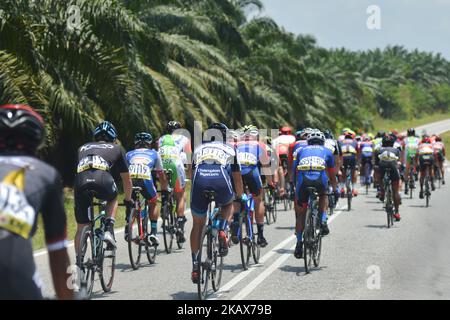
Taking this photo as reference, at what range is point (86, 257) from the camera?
26.5 feet

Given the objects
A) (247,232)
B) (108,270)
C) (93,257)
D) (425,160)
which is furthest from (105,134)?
(425,160)

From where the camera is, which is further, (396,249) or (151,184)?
(396,249)

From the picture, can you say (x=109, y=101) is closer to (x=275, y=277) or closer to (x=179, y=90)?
(x=179, y=90)

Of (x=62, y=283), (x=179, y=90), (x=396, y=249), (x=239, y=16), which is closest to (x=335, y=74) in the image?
(x=239, y=16)

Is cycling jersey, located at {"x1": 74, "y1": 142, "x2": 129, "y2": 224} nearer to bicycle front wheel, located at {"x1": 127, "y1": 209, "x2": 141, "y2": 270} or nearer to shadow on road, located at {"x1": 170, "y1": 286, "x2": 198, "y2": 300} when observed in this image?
shadow on road, located at {"x1": 170, "y1": 286, "x2": 198, "y2": 300}

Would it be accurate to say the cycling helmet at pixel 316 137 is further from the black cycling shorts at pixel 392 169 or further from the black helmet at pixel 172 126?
the black cycling shorts at pixel 392 169

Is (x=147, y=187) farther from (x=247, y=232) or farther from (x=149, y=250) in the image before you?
(x=247, y=232)

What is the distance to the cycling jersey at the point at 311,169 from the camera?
34.1 feet

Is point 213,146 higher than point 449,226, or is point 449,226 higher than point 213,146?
point 213,146

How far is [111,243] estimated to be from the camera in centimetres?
837

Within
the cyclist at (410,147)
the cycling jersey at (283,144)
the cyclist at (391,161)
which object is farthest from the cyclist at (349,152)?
the cyclist at (391,161)

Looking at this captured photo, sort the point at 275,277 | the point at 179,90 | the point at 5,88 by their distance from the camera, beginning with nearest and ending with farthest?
the point at 275,277
the point at 5,88
the point at 179,90

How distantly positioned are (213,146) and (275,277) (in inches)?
82.0

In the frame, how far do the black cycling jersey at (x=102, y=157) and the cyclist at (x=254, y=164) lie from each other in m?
3.18
